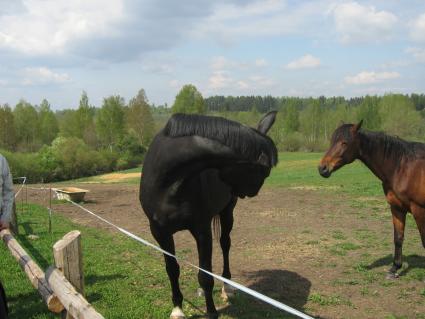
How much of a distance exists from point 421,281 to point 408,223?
4042 mm

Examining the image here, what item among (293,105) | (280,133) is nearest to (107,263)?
(280,133)

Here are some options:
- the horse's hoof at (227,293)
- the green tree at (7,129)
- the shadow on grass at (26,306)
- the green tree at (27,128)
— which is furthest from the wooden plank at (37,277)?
the green tree at (27,128)

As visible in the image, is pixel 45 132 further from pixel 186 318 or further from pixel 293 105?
pixel 186 318

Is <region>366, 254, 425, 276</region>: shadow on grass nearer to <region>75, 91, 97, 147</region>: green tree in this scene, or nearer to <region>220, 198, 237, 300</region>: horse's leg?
<region>220, 198, 237, 300</region>: horse's leg

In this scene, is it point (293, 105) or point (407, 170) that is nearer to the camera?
point (407, 170)

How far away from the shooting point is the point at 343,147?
19.1 feet

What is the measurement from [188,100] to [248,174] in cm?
5438

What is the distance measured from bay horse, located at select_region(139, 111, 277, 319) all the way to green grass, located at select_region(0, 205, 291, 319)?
0.55 metres

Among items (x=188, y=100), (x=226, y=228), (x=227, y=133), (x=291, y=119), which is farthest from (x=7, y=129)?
(x=227, y=133)

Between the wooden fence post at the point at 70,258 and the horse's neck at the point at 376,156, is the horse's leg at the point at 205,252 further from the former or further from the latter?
the horse's neck at the point at 376,156

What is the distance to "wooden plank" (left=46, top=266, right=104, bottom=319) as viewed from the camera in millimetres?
2391

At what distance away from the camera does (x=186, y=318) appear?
4.28m

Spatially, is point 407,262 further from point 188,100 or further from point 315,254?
point 188,100

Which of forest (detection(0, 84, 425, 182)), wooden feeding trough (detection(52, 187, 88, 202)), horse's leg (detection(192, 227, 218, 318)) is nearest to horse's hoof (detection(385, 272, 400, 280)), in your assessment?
horse's leg (detection(192, 227, 218, 318))
